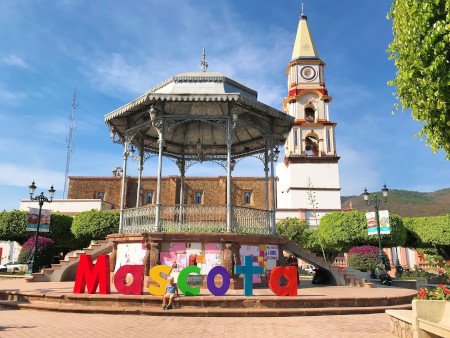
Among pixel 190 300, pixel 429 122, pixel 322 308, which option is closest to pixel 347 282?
pixel 322 308

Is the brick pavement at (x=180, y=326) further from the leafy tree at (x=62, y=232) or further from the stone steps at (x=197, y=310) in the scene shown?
the leafy tree at (x=62, y=232)

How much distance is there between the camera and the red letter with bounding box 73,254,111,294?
11659mm

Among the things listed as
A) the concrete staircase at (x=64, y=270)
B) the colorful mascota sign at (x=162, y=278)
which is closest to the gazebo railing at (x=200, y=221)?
the concrete staircase at (x=64, y=270)

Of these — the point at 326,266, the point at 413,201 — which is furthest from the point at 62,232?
the point at 413,201

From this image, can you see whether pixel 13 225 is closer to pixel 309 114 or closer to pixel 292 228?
pixel 292 228

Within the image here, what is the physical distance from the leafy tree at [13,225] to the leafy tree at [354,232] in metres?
29.2

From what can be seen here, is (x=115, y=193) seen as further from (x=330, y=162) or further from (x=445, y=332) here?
(x=445, y=332)

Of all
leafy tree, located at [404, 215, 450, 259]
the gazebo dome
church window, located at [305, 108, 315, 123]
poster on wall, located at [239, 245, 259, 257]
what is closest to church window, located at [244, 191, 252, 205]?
church window, located at [305, 108, 315, 123]

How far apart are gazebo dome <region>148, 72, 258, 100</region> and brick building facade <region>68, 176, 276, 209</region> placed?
34177 mm

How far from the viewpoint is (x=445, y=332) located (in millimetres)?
5824

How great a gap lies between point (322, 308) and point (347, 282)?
20.6 ft

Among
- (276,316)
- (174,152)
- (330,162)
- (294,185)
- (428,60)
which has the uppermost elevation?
(330,162)

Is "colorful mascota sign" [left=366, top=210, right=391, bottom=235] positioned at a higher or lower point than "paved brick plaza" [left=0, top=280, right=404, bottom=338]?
higher

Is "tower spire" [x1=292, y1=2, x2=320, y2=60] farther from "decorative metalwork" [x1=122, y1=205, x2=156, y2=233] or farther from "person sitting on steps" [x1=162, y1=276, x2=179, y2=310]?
"person sitting on steps" [x1=162, y1=276, x2=179, y2=310]
